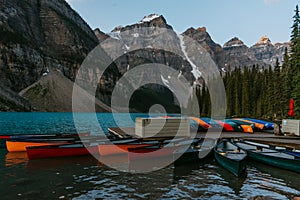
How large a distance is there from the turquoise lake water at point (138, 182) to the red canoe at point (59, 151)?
149cm

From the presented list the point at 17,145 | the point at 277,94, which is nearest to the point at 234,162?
the point at 17,145

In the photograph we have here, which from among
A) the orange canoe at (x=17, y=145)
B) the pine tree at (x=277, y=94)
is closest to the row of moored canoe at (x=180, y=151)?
the orange canoe at (x=17, y=145)

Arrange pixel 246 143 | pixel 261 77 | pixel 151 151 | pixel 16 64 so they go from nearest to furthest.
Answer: pixel 151 151 < pixel 246 143 < pixel 261 77 < pixel 16 64

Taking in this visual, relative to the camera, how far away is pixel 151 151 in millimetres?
23688

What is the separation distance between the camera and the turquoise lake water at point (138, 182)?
14359 mm

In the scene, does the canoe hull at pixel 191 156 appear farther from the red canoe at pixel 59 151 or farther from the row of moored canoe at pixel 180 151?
the red canoe at pixel 59 151

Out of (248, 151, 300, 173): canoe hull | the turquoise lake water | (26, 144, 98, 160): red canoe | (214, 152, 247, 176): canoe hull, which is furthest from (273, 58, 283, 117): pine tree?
(26, 144, 98, 160): red canoe

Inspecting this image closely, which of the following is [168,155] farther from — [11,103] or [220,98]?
[11,103]

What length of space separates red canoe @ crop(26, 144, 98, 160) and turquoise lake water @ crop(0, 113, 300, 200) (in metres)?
1.49

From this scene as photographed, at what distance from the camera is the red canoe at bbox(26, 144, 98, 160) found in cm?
2405

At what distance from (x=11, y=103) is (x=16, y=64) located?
175 feet

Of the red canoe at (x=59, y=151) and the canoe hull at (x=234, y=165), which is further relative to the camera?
the red canoe at (x=59, y=151)

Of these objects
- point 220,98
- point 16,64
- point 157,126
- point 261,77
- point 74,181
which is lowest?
point 74,181

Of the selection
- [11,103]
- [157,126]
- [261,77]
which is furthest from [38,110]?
[157,126]
